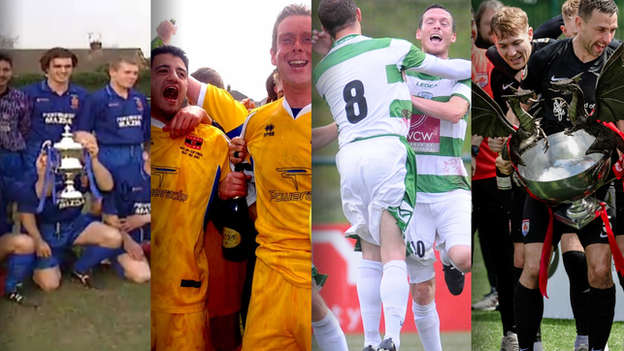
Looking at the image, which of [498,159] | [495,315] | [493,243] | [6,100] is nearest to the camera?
[6,100]

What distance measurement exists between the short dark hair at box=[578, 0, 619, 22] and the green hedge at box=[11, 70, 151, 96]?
7.87 feet

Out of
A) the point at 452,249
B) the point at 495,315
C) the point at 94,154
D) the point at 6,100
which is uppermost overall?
the point at 6,100

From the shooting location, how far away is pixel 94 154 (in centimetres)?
340

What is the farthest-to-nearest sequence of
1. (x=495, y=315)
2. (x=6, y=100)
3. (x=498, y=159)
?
(x=495, y=315) → (x=498, y=159) → (x=6, y=100)

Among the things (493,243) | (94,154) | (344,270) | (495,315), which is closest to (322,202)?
(344,270)

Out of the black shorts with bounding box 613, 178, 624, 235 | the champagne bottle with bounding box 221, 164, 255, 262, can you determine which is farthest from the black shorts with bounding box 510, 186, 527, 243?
the champagne bottle with bounding box 221, 164, 255, 262

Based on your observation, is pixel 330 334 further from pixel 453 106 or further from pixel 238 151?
pixel 453 106

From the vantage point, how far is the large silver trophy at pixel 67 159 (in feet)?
11.1

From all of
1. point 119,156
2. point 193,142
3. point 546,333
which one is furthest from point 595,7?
point 119,156

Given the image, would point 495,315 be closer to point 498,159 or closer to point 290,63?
point 498,159

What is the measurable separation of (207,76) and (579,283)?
7.52 ft

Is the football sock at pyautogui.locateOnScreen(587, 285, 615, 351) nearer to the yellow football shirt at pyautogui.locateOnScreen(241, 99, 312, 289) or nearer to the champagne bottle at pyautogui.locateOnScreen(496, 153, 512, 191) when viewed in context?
the champagne bottle at pyautogui.locateOnScreen(496, 153, 512, 191)

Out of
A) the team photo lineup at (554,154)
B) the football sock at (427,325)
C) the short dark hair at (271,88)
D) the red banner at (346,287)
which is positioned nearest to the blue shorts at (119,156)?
the short dark hair at (271,88)

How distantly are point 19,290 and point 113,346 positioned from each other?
538 mm
